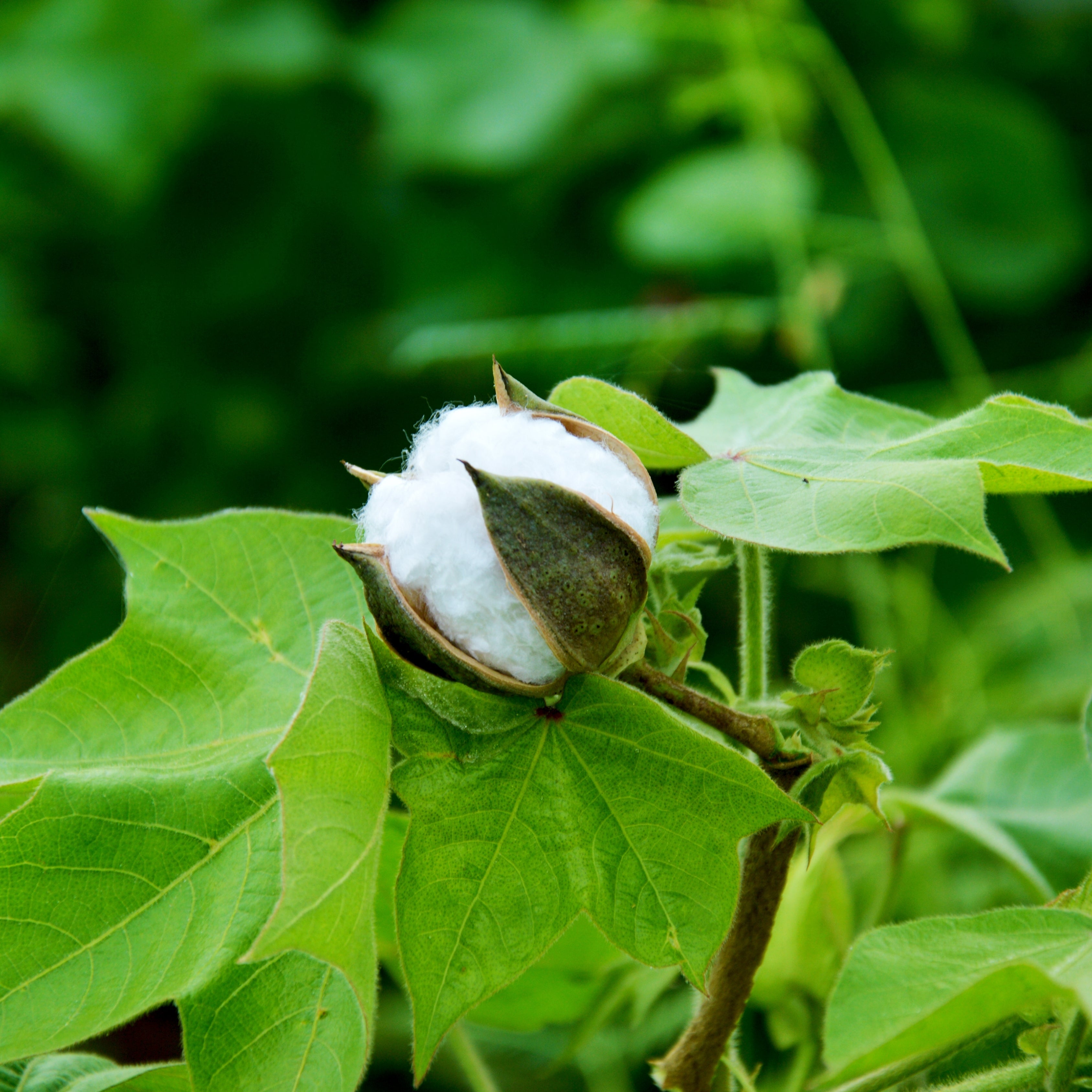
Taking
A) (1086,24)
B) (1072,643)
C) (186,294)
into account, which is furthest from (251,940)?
(1086,24)

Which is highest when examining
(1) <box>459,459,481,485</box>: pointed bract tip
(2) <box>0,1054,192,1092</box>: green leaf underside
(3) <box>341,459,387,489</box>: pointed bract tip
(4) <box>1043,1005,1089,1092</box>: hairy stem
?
(1) <box>459,459,481,485</box>: pointed bract tip

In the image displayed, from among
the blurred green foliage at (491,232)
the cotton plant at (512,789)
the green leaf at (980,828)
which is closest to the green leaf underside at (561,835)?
the cotton plant at (512,789)

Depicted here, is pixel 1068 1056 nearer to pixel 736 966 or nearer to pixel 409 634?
pixel 736 966

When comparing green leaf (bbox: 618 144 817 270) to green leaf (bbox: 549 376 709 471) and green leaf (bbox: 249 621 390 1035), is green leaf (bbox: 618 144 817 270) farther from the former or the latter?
green leaf (bbox: 249 621 390 1035)

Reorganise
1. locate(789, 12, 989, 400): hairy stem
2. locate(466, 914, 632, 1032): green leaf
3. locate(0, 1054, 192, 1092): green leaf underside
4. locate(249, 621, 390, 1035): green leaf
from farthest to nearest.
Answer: locate(789, 12, 989, 400): hairy stem < locate(466, 914, 632, 1032): green leaf < locate(0, 1054, 192, 1092): green leaf underside < locate(249, 621, 390, 1035): green leaf

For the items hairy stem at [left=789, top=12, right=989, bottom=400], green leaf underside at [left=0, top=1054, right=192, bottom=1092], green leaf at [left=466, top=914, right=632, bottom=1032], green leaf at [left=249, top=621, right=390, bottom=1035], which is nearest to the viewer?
green leaf at [left=249, top=621, right=390, bottom=1035]

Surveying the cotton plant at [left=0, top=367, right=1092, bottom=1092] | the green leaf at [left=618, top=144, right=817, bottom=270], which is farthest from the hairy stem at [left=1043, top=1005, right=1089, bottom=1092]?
the green leaf at [left=618, top=144, right=817, bottom=270]

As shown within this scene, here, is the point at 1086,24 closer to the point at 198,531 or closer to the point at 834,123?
the point at 834,123
